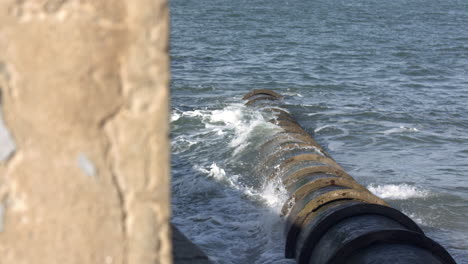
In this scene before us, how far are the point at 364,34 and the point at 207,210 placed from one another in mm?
20135

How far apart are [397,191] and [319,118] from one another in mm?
4499

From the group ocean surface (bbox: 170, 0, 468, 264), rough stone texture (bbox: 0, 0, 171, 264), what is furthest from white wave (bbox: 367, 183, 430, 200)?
rough stone texture (bbox: 0, 0, 171, 264)

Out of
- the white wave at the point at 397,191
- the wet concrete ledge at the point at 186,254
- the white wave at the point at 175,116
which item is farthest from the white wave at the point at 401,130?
the wet concrete ledge at the point at 186,254

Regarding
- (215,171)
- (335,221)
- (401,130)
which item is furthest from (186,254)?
(401,130)

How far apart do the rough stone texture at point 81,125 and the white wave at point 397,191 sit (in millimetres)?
6857

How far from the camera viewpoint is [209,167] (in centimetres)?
907

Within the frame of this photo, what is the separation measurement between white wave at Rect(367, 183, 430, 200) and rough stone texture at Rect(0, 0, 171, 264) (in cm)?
686

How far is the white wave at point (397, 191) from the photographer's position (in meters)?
7.87

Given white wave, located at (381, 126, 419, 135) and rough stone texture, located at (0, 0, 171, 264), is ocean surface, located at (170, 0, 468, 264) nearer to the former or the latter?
white wave, located at (381, 126, 419, 135)

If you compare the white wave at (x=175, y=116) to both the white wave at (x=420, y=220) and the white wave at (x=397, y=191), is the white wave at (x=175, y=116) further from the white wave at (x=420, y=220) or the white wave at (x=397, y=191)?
the white wave at (x=420, y=220)

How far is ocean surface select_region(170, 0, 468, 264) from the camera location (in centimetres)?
714

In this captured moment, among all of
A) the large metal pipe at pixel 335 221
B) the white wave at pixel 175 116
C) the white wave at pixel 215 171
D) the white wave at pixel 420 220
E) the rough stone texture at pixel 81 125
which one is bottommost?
the white wave at pixel 175 116

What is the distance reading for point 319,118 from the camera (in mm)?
12414

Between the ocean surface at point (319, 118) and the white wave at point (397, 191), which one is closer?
the ocean surface at point (319, 118)
